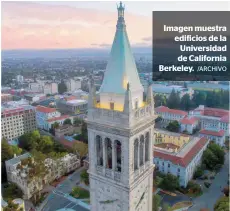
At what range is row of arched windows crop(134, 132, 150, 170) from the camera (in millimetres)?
12877

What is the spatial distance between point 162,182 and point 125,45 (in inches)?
1148

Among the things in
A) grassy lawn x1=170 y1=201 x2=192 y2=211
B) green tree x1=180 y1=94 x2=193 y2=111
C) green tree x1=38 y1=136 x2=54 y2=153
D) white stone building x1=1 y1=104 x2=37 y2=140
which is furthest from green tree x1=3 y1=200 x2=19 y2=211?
green tree x1=180 y1=94 x2=193 y2=111

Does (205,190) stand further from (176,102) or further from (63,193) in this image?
(176,102)

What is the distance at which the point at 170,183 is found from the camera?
35.5 m

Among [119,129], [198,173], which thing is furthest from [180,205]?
[119,129]

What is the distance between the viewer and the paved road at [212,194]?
3331cm

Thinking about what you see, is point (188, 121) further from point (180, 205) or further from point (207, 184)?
point (180, 205)

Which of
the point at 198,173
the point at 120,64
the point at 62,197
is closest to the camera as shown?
the point at 120,64

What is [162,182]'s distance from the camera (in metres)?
36.4

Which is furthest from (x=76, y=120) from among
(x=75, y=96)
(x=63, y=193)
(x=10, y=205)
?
(x=10, y=205)

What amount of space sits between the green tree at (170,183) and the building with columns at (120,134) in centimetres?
2264

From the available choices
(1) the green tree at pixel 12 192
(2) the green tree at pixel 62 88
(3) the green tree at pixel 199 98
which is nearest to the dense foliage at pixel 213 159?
(1) the green tree at pixel 12 192

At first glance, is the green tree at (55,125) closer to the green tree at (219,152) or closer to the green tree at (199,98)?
the green tree at (219,152)

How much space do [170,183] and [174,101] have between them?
139ft
